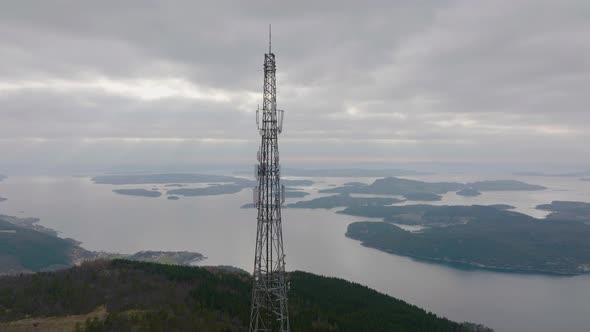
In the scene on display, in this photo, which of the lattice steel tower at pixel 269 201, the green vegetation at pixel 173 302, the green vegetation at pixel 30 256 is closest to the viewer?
the lattice steel tower at pixel 269 201

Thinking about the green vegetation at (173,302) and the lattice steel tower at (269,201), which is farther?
the green vegetation at (173,302)

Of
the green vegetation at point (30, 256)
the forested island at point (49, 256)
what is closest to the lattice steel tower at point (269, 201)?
the forested island at point (49, 256)

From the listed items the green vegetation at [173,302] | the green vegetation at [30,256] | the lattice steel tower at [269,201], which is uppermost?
the lattice steel tower at [269,201]

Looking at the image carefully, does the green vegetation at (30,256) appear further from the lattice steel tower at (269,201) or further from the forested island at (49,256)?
the lattice steel tower at (269,201)

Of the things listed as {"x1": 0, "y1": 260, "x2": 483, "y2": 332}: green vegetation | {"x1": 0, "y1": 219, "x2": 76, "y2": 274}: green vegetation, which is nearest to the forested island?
{"x1": 0, "y1": 219, "x2": 76, "y2": 274}: green vegetation

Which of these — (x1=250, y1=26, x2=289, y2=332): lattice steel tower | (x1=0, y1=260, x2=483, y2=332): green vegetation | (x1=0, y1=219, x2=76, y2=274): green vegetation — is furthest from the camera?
(x1=0, y1=219, x2=76, y2=274): green vegetation

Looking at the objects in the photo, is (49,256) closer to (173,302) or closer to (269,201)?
(173,302)

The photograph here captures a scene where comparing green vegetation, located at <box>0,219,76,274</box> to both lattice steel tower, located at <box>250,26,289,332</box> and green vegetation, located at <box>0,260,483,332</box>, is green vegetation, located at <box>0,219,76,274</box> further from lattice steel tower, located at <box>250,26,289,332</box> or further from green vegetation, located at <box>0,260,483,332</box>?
lattice steel tower, located at <box>250,26,289,332</box>

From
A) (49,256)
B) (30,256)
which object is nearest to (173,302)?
(49,256)

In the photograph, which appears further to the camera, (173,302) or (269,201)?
(173,302)

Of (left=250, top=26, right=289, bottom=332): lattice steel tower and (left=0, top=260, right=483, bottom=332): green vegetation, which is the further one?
(left=0, top=260, right=483, bottom=332): green vegetation
